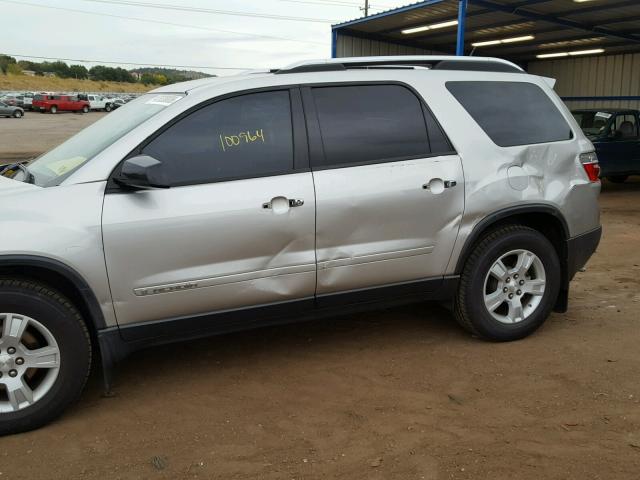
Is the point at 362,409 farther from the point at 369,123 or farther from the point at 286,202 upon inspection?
the point at 369,123

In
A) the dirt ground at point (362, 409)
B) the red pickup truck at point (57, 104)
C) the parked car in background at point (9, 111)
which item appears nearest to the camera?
the dirt ground at point (362, 409)

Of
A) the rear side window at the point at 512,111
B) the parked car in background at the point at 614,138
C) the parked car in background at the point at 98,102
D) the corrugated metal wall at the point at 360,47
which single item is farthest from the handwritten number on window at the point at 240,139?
the parked car in background at the point at 98,102

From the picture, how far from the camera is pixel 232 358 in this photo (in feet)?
13.6

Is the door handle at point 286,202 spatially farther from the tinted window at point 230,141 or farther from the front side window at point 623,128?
the front side window at point 623,128

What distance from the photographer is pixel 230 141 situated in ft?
11.6

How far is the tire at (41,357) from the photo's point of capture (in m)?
3.07

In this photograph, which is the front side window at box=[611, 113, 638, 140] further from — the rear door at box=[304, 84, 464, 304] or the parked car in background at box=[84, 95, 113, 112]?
the parked car in background at box=[84, 95, 113, 112]

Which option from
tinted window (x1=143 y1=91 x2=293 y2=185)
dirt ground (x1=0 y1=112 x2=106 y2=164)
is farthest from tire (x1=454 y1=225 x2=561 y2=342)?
dirt ground (x1=0 y1=112 x2=106 y2=164)

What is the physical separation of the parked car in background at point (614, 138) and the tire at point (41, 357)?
37.2ft

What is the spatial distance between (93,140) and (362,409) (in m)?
2.22

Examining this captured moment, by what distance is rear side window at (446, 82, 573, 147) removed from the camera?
4215 mm

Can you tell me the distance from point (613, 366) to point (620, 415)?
709mm

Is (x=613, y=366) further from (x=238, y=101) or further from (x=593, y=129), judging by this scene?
(x=593, y=129)

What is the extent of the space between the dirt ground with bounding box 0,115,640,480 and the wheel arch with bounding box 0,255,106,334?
22.5 inches
